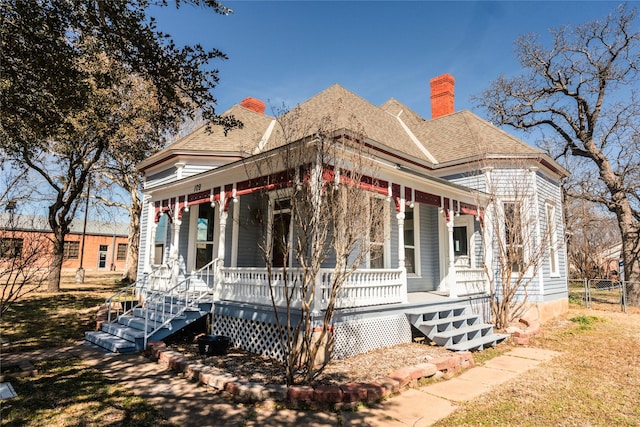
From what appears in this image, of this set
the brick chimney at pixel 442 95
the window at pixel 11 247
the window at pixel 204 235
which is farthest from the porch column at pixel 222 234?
the brick chimney at pixel 442 95

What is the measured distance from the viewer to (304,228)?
5.66 meters

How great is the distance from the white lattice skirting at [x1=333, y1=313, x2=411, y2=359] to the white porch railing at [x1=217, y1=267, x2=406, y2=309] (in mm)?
397

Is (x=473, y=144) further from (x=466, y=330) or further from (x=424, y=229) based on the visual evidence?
(x=466, y=330)

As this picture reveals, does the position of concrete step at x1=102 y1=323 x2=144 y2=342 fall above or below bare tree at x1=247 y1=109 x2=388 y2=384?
below

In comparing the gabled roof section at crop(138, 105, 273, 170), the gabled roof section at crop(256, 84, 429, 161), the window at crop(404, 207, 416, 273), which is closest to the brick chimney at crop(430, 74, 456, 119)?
the gabled roof section at crop(256, 84, 429, 161)

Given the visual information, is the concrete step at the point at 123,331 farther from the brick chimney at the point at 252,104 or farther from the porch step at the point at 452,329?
the brick chimney at the point at 252,104

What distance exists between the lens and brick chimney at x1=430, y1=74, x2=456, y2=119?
1742 cm

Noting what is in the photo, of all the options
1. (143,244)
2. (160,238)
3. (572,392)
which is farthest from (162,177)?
(572,392)

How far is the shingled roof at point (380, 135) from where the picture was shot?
12250mm

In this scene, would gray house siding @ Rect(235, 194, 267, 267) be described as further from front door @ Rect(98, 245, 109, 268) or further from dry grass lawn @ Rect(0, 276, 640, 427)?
front door @ Rect(98, 245, 109, 268)

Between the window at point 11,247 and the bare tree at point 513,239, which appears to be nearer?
the window at point 11,247

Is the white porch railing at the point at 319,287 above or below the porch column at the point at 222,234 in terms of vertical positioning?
below

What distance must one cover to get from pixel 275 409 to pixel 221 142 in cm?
1063

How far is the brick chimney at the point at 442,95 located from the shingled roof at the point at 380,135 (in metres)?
1.36
